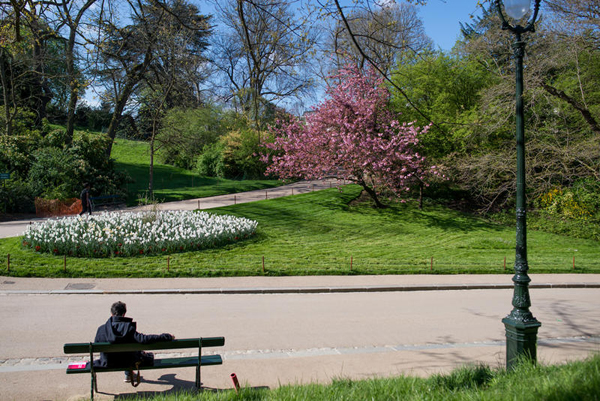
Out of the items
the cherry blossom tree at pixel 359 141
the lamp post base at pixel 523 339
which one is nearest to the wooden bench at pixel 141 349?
the lamp post base at pixel 523 339

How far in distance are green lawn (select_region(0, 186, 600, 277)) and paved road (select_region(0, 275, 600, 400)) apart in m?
0.90

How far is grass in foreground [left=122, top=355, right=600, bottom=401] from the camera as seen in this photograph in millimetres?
4352

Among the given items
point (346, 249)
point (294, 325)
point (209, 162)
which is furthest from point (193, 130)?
point (294, 325)

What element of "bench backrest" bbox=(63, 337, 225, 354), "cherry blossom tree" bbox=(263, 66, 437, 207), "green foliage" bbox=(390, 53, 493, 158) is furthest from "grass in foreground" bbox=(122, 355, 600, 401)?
"green foliage" bbox=(390, 53, 493, 158)

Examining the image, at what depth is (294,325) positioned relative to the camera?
872 cm

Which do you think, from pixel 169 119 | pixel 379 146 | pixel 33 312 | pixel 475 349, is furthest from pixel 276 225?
pixel 169 119

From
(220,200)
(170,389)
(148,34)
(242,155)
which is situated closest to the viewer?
(170,389)

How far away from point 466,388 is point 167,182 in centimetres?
3469

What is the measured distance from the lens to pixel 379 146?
76.5 ft

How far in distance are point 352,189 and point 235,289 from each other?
20081mm

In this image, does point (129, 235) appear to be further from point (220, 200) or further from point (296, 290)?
point (220, 200)

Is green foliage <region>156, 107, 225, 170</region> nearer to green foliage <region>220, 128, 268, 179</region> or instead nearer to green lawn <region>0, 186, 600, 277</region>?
green foliage <region>220, 128, 268, 179</region>

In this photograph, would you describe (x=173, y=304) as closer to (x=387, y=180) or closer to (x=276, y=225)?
(x=276, y=225)

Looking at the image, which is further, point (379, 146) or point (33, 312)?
point (379, 146)
